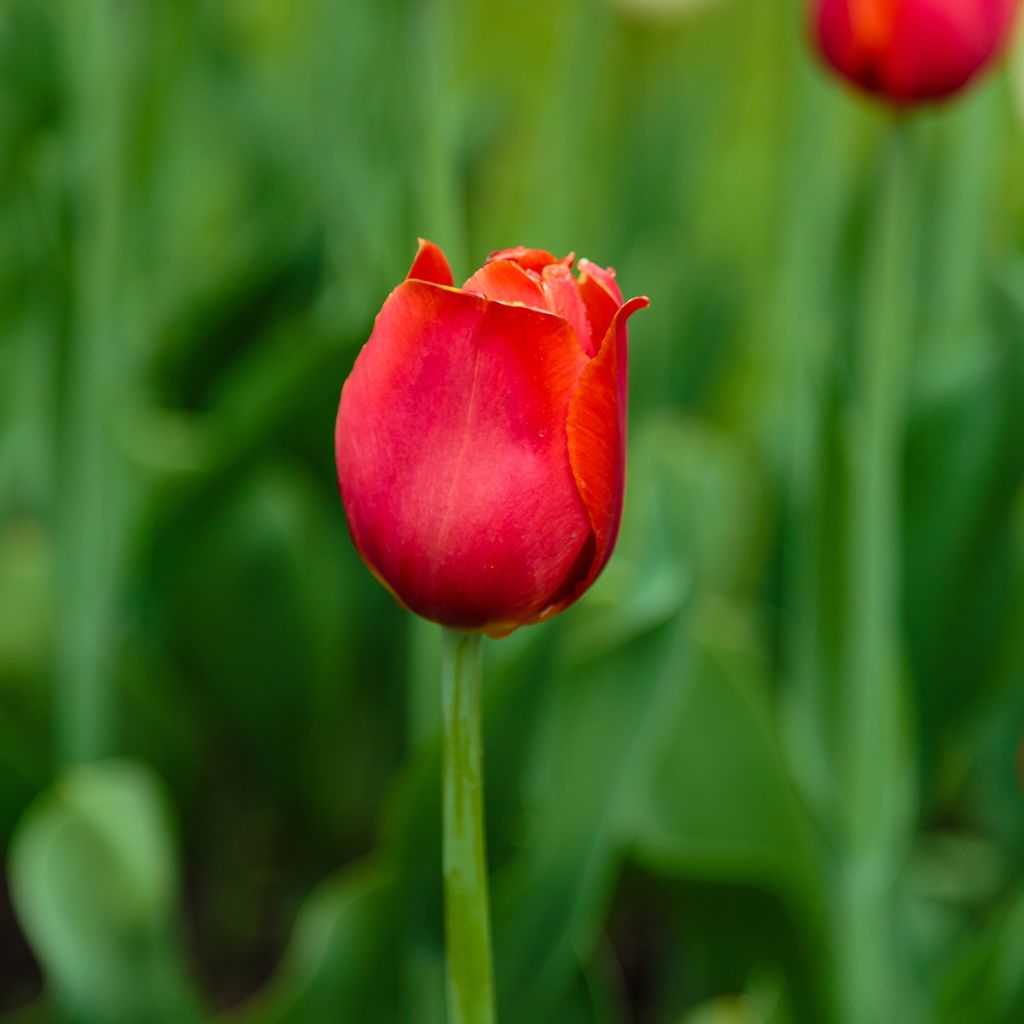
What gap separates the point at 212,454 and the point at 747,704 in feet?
1.11

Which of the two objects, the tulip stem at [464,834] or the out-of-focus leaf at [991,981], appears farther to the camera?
the out-of-focus leaf at [991,981]

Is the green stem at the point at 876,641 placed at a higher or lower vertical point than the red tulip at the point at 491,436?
lower

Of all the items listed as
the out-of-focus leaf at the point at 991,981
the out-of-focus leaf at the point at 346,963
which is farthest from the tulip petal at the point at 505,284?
the out-of-focus leaf at the point at 991,981

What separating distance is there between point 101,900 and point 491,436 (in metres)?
0.37

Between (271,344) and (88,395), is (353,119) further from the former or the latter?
(88,395)

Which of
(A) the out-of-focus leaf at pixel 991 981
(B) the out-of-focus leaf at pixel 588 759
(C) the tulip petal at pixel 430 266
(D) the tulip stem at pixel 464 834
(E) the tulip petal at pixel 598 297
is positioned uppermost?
(C) the tulip petal at pixel 430 266

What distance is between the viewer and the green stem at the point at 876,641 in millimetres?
605

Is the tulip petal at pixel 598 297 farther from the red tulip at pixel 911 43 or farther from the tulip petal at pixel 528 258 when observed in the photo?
the red tulip at pixel 911 43

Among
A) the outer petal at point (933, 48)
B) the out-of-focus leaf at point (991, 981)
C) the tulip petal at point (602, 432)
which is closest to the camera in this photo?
the tulip petal at point (602, 432)

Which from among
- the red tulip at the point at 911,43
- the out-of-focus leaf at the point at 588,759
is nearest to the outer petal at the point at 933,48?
the red tulip at the point at 911,43

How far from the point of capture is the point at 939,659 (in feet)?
2.82

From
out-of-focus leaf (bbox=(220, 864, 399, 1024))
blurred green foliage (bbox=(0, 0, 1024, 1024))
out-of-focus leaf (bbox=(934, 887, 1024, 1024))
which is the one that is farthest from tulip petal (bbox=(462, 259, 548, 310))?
out-of-focus leaf (bbox=(934, 887, 1024, 1024))

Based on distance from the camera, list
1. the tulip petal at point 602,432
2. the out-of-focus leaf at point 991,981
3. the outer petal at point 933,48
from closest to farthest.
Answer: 1. the tulip petal at point 602,432
2. the outer petal at point 933,48
3. the out-of-focus leaf at point 991,981

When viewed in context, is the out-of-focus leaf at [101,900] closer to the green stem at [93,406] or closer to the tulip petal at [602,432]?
the green stem at [93,406]
